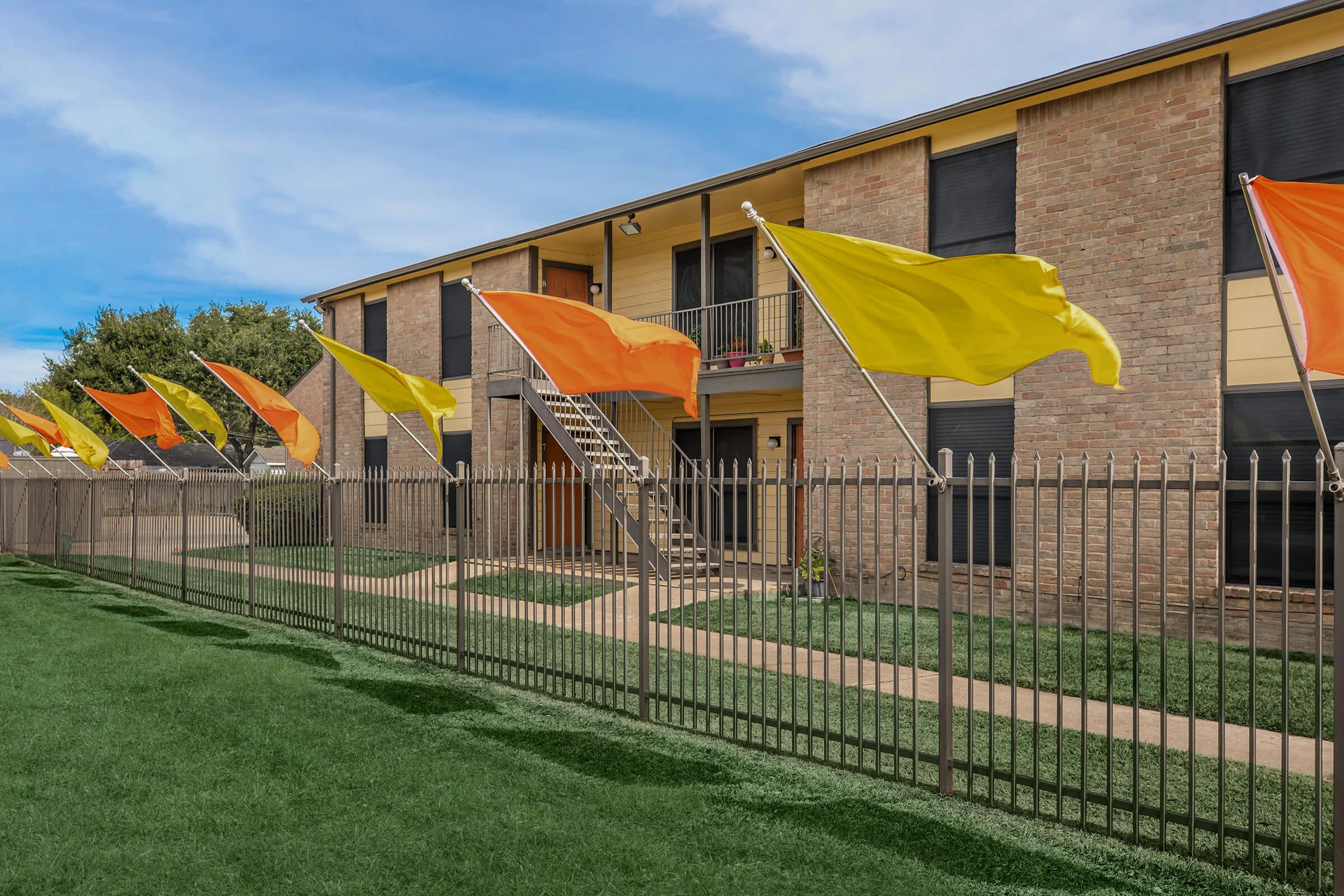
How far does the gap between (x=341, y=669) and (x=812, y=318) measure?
8.10 m

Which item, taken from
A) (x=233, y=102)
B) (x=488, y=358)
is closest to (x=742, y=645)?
(x=488, y=358)

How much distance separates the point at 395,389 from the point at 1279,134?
31.3ft

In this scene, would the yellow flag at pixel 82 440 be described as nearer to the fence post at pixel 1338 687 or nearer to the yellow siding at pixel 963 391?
the yellow siding at pixel 963 391

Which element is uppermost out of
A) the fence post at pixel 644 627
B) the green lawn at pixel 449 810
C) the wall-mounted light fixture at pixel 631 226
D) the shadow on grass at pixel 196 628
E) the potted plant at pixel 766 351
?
the wall-mounted light fixture at pixel 631 226

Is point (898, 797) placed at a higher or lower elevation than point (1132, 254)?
lower

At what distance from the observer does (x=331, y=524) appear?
10.5 meters

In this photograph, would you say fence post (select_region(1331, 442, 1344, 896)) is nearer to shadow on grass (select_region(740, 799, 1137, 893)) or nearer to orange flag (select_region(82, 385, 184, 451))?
shadow on grass (select_region(740, 799, 1137, 893))

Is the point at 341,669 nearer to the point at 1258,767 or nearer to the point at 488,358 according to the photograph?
the point at 1258,767

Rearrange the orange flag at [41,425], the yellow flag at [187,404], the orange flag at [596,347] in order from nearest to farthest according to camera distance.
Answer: the orange flag at [596,347] → the yellow flag at [187,404] → the orange flag at [41,425]

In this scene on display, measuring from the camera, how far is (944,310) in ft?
15.9

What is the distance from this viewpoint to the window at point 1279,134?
967cm

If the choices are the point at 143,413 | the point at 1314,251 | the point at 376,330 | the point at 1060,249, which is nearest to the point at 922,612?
the point at 1060,249

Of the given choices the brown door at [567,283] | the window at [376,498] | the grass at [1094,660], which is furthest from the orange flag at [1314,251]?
the brown door at [567,283]

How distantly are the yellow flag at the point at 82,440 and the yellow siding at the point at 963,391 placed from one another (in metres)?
13.7
